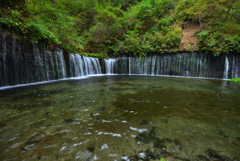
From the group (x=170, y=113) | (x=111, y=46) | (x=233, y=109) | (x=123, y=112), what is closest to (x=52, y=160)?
(x=123, y=112)

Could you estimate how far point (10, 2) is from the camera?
5430 millimetres

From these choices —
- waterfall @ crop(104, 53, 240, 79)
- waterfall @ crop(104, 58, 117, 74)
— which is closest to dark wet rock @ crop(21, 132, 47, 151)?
waterfall @ crop(104, 53, 240, 79)

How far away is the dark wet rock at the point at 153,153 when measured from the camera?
1.25 m

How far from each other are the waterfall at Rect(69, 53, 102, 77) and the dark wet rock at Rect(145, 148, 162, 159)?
1043 cm

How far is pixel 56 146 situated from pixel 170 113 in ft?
7.29

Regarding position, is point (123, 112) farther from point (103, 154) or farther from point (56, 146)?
point (56, 146)

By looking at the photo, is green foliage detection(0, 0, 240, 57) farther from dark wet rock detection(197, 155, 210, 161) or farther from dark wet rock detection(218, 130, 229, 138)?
dark wet rock detection(218, 130, 229, 138)

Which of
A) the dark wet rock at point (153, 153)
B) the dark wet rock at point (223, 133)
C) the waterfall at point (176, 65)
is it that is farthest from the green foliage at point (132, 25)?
the dark wet rock at point (223, 133)

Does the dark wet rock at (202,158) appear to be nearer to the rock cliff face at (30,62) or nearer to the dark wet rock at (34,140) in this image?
the dark wet rock at (34,140)

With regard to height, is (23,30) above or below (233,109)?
above

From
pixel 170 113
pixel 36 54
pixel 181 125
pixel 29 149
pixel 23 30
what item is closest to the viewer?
pixel 29 149

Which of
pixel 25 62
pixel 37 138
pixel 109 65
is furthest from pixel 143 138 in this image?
pixel 109 65

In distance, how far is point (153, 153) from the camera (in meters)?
1.29

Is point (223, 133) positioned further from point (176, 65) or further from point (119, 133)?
point (176, 65)
